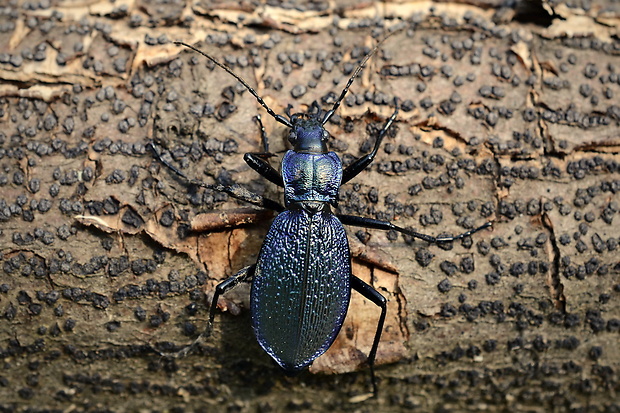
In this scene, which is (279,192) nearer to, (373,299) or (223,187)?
(223,187)

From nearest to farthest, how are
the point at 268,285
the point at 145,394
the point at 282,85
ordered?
the point at 268,285 → the point at 282,85 → the point at 145,394

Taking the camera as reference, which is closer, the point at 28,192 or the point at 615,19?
the point at 28,192

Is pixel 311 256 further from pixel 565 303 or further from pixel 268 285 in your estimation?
pixel 565 303

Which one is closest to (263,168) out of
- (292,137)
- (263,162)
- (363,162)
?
(263,162)

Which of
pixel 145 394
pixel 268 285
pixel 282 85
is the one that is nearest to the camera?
pixel 268 285

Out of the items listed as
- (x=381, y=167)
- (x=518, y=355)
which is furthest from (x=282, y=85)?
(x=518, y=355)

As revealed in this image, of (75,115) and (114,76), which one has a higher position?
(114,76)

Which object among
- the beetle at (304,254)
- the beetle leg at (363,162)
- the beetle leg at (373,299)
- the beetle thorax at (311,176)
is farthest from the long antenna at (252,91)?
the beetle leg at (373,299)
